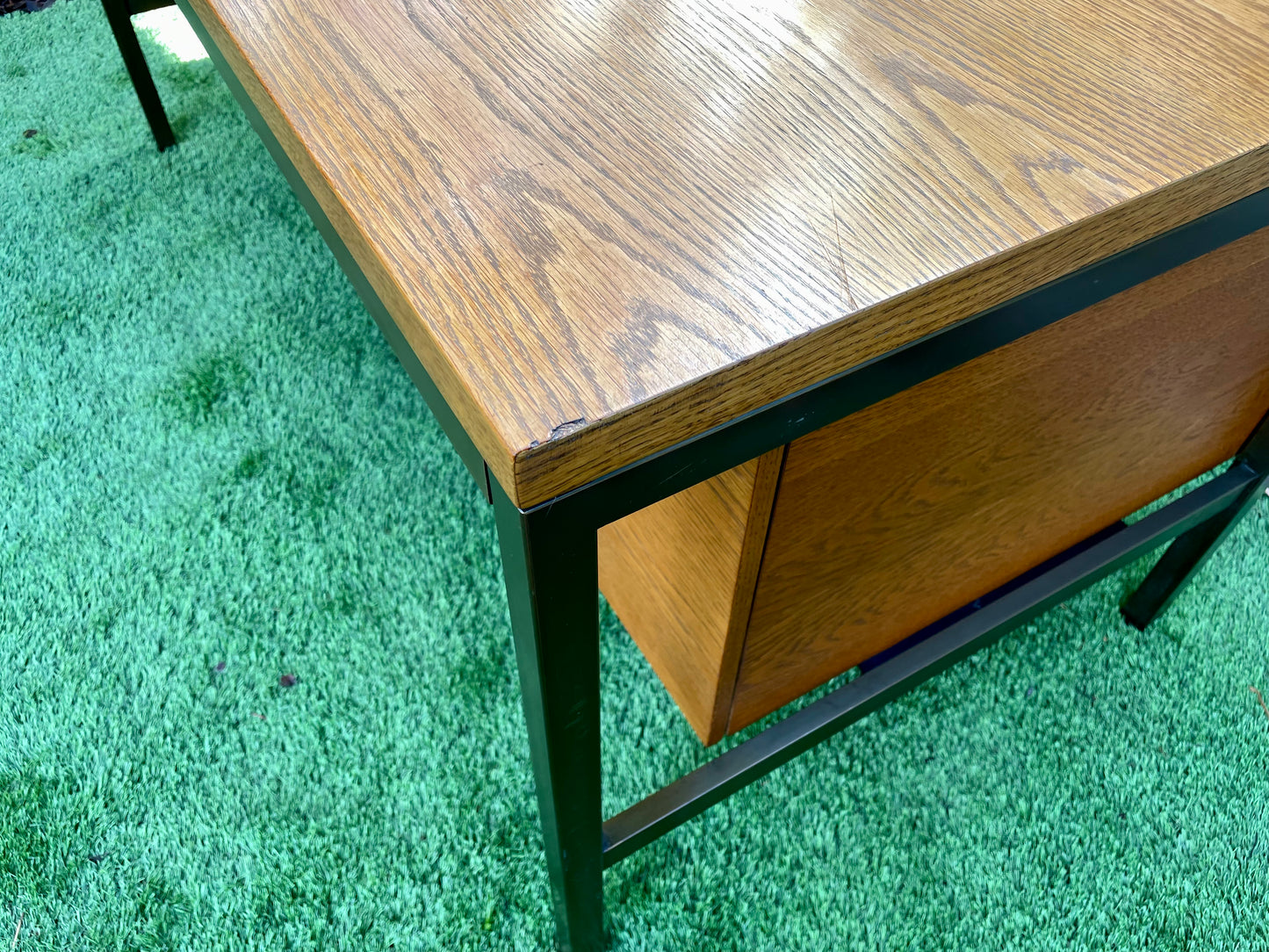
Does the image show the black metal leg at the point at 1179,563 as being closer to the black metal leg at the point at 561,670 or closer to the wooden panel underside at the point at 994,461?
the wooden panel underside at the point at 994,461

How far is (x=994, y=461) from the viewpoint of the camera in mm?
652

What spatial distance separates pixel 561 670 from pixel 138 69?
152 cm

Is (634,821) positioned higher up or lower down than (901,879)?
higher up

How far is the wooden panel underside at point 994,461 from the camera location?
0.57m

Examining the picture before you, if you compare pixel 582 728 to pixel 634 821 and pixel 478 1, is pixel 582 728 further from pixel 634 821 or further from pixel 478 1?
pixel 478 1

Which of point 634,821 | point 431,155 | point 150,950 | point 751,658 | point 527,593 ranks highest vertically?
point 431,155

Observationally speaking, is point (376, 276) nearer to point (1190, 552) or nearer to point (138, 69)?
point (1190, 552)

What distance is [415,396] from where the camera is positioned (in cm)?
128

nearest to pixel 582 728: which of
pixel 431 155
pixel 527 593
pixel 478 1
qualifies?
pixel 527 593

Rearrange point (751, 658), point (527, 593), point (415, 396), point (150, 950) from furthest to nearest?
point (415, 396) < point (150, 950) < point (751, 658) < point (527, 593)

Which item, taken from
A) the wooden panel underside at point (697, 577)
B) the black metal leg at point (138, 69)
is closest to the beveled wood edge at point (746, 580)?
the wooden panel underside at point (697, 577)

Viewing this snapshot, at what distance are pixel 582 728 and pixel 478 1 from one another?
17.8 inches

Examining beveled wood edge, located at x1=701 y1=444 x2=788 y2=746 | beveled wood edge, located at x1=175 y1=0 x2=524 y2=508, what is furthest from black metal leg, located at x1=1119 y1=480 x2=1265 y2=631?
beveled wood edge, located at x1=175 y1=0 x2=524 y2=508

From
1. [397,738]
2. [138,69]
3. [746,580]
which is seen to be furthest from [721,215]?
[138,69]
